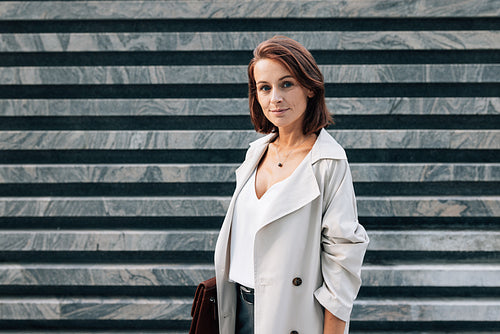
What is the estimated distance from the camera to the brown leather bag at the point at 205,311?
1.94 m

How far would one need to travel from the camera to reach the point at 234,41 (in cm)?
321

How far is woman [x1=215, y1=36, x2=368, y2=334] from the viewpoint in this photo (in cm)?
164

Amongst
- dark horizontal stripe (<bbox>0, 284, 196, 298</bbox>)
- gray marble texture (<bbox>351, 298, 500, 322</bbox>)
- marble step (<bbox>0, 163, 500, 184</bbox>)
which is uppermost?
marble step (<bbox>0, 163, 500, 184</bbox>)

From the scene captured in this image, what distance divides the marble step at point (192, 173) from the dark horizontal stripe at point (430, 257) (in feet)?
1.91

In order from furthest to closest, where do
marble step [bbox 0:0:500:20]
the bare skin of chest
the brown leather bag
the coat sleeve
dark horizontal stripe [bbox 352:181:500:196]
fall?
dark horizontal stripe [bbox 352:181:500:196] < marble step [bbox 0:0:500:20] < the brown leather bag < the bare skin of chest < the coat sleeve

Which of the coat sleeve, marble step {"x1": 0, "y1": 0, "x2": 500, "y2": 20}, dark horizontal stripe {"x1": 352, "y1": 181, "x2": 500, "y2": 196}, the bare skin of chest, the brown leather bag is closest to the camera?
the coat sleeve

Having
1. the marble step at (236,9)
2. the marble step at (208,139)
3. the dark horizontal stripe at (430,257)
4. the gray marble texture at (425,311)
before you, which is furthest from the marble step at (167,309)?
the marble step at (236,9)

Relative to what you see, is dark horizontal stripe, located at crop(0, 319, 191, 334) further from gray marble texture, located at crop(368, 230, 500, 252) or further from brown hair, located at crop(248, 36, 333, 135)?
brown hair, located at crop(248, 36, 333, 135)

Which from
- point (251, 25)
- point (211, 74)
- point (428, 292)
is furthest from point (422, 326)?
point (251, 25)

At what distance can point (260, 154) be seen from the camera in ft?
6.52

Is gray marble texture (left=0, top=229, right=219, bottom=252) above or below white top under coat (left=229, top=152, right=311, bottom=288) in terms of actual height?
below

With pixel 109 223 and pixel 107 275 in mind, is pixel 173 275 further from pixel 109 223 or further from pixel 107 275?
pixel 109 223

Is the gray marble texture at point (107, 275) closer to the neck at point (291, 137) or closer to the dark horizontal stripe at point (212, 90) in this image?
the dark horizontal stripe at point (212, 90)

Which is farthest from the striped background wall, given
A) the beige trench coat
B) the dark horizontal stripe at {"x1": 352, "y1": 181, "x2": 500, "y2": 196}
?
the beige trench coat
